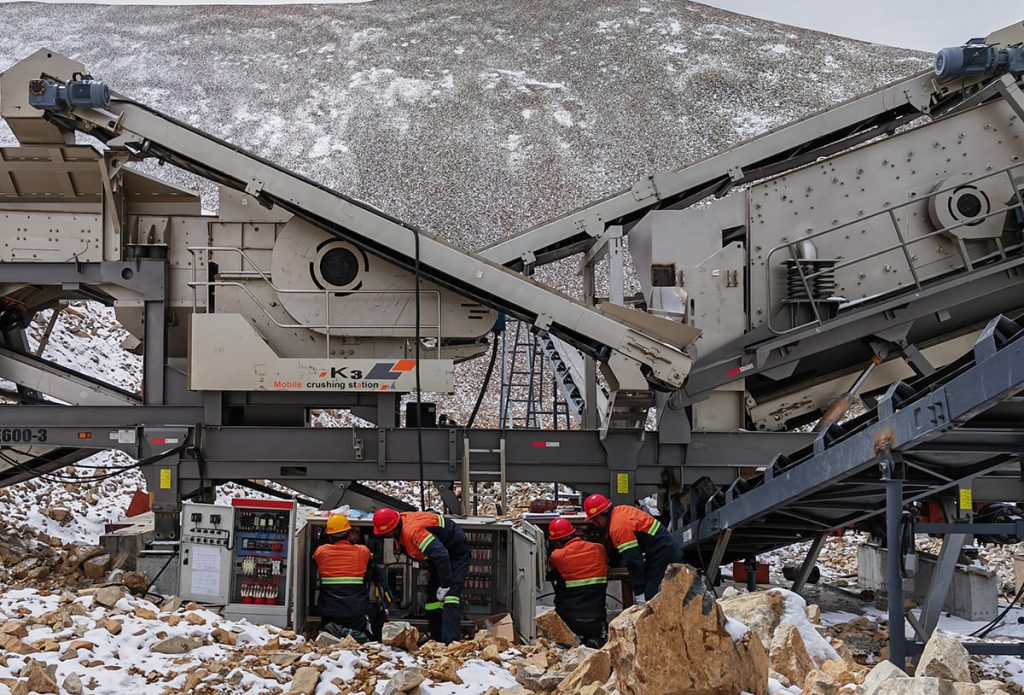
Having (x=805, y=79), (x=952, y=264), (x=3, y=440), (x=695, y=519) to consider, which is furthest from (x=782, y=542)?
(x=805, y=79)

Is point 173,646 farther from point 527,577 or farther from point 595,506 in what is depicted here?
point 595,506

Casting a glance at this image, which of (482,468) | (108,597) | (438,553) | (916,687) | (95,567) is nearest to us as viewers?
(916,687)

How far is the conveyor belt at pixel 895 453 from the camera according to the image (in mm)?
5746

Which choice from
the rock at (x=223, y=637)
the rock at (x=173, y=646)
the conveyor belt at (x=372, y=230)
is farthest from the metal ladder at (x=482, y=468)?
the rock at (x=173, y=646)

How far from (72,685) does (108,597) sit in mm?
1753

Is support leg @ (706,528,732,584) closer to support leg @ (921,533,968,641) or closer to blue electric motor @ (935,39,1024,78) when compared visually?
support leg @ (921,533,968,641)

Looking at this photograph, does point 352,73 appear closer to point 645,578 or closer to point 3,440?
point 3,440

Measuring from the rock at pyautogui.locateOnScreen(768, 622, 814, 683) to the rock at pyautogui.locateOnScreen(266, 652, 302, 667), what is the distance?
2642 mm

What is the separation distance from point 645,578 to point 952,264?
417 cm

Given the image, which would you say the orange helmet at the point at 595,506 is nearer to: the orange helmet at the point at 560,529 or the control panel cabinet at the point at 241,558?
the orange helmet at the point at 560,529

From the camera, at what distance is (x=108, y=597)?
6.84 m

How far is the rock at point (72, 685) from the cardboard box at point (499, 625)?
283 centimetres

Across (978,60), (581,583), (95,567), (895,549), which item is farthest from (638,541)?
(978,60)

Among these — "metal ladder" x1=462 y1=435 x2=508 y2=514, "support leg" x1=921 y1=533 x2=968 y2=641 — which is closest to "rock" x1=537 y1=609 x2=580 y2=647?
"metal ladder" x1=462 y1=435 x2=508 y2=514
